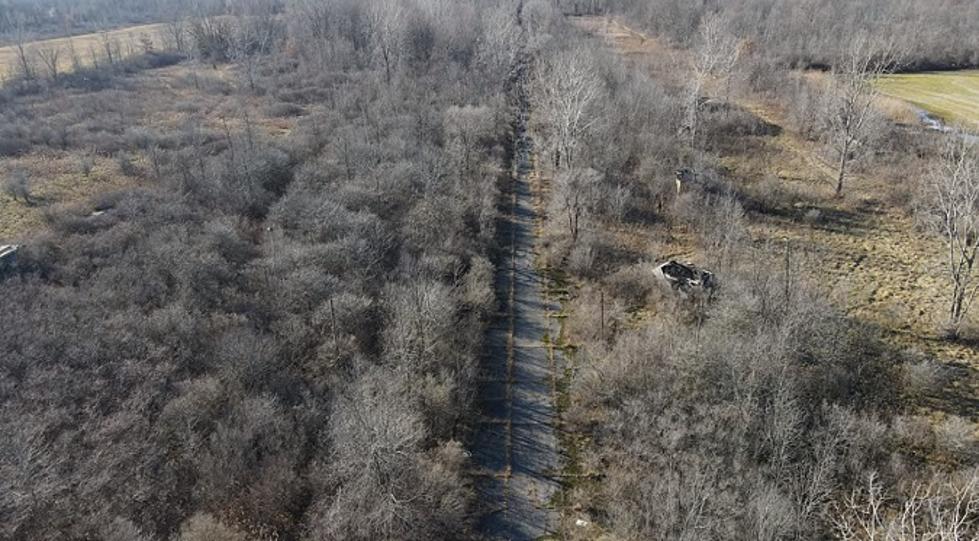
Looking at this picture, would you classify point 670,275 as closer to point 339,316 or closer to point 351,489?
point 339,316

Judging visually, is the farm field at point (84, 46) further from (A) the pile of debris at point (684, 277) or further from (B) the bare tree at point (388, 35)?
(A) the pile of debris at point (684, 277)

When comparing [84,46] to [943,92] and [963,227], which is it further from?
[943,92]

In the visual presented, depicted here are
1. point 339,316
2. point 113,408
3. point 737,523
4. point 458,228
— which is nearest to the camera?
point 737,523

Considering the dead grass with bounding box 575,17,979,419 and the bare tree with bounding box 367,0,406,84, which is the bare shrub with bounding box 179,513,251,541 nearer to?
the dead grass with bounding box 575,17,979,419

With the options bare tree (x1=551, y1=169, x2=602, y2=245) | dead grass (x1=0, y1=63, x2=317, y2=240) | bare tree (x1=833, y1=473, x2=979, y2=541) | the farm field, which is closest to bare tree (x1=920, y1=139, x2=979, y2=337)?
bare tree (x1=833, y1=473, x2=979, y2=541)

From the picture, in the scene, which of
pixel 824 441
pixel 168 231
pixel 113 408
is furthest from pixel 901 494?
pixel 168 231

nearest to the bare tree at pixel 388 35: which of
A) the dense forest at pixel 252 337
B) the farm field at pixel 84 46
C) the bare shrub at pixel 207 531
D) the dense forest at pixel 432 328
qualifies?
the dense forest at pixel 432 328

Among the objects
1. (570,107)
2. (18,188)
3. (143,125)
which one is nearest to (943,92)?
(570,107)
